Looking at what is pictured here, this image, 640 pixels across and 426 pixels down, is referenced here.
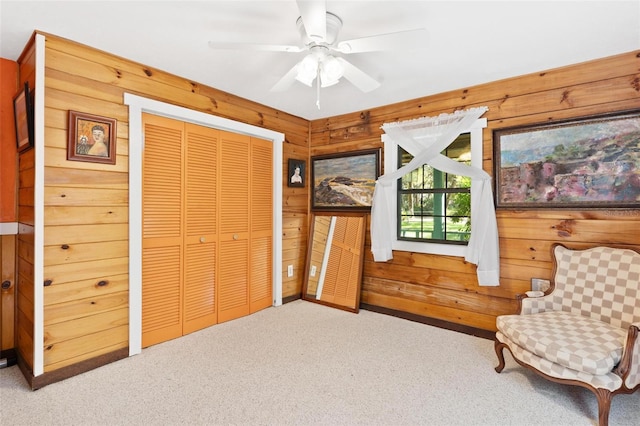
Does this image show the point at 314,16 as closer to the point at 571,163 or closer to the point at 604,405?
the point at 571,163

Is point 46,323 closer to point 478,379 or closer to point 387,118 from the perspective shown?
point 478,379

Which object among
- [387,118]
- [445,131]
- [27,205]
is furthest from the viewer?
[387,118]

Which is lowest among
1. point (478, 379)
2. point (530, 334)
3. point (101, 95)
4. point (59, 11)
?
point (478, 379)

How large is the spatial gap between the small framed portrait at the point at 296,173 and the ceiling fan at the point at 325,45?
68.3 inches

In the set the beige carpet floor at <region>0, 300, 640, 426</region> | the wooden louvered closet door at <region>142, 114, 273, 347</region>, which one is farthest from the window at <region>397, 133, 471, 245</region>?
the wooden louvered closet door at <region>142, 114, 273, 347</region>

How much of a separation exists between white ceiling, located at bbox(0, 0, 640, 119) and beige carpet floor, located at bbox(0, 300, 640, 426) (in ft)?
7.63

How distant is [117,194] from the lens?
8.18ft

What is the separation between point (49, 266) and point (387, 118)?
10.6 ft

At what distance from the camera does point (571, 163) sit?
2.59 meters

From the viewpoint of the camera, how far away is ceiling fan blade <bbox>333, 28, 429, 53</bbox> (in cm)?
166

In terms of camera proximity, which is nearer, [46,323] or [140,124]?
[46,323]

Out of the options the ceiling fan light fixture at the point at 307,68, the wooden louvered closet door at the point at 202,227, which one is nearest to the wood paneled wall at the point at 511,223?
the wooden louvered closet door at the point at 202,227

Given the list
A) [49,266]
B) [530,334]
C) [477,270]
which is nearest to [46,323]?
[49,266]

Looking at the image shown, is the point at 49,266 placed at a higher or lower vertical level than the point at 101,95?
lower
